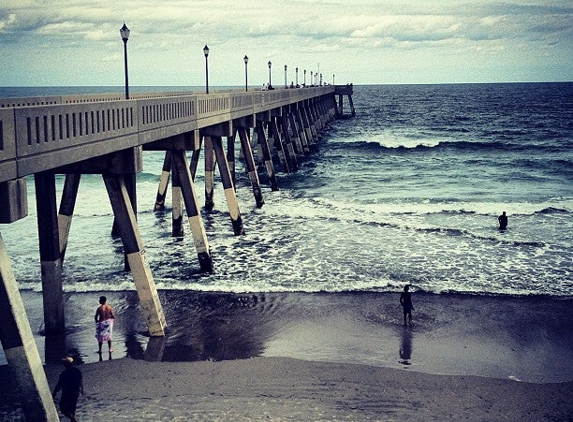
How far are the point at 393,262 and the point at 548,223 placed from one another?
995cm

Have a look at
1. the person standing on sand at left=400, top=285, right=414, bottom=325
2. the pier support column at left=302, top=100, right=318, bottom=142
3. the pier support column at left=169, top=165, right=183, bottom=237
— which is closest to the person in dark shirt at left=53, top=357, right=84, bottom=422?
the person standing on sand at left=400, top=285, right=414, bottom=325

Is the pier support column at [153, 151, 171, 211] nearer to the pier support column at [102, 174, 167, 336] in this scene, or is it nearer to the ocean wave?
the pier support column at [102, 174, 167, 336]

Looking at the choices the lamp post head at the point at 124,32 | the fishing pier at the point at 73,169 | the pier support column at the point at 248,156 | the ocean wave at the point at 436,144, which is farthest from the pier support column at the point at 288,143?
the lamp post head at the point at 124,32

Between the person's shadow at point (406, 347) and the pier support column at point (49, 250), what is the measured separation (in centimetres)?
685

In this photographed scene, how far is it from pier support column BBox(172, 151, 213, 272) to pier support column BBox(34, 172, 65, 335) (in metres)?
4.23

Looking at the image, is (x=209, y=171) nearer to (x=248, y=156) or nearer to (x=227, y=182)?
(x=248, y=156)

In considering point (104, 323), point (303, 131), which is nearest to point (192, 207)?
point (104, 323)

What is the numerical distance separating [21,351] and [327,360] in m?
6.09

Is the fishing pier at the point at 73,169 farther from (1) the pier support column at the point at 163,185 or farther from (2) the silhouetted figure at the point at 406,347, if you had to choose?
(2) the silhouetted figure at the point at 406,347

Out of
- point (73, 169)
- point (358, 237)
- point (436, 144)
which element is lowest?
point (358, 237)

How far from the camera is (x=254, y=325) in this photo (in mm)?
14430

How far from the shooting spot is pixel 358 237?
2359cm

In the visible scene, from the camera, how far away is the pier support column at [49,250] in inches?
492

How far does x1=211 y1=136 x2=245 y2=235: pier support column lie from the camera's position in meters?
21.5
